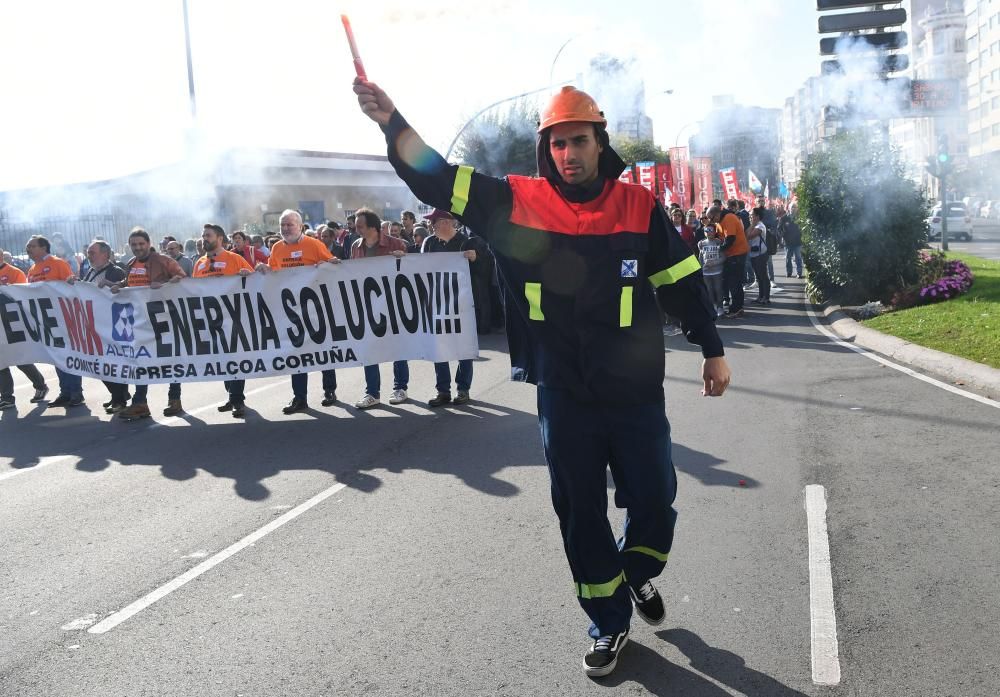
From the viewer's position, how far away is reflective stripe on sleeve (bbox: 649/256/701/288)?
3760 mm

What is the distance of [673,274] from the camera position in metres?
3.76

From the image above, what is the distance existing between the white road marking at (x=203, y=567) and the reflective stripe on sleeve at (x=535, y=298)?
7.98 feet

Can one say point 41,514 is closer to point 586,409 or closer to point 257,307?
point 257,307

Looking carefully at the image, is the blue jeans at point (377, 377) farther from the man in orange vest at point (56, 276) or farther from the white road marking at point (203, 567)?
the man in orange vest at point (56, 276)

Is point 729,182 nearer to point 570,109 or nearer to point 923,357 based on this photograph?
point 923,357

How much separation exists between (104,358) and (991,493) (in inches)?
335

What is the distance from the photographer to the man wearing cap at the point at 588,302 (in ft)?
12.0

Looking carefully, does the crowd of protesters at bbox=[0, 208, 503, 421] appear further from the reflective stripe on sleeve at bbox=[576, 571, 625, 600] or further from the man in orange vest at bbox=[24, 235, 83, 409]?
the reflective stripe on sleeve at bbox=[576, 571, 625, 600]

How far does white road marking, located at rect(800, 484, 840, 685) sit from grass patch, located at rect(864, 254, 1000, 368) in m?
5.10

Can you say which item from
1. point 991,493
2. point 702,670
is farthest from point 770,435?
point 702,670

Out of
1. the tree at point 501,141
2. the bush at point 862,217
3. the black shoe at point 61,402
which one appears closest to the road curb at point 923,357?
the bush at point 862,217

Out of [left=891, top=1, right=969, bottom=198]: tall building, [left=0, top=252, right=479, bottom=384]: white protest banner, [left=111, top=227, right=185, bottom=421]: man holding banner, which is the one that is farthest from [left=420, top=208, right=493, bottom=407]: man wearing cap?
[left=891, top=1, right=969, bottom=198]: tall building

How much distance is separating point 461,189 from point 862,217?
14496 mm

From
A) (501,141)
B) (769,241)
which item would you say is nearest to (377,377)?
(769,241)
